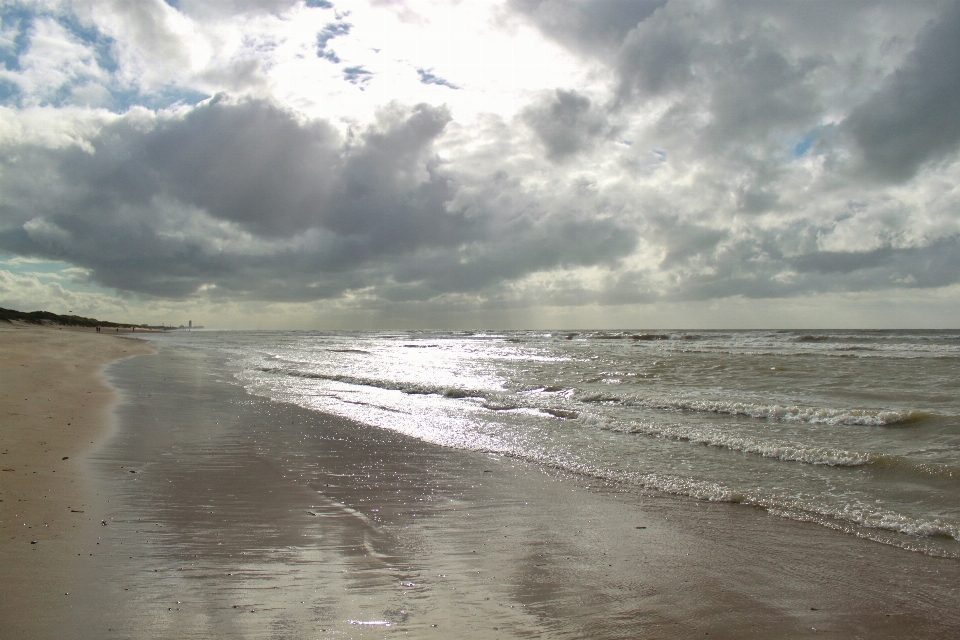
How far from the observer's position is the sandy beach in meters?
3.49

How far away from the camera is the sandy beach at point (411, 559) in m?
3.49

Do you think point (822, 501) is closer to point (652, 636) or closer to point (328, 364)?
point (652, 636)

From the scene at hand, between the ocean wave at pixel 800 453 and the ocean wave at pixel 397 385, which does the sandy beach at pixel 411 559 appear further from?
the ocean wave at pixel 397 385

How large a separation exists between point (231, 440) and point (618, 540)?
7370 millimetres

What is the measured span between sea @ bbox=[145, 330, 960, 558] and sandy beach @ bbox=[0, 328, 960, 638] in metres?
0.81

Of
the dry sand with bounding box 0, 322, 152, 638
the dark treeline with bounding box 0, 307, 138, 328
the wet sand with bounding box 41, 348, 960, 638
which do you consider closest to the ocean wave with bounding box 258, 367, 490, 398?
the dry sand with bounding box 0, 322, 152, 638

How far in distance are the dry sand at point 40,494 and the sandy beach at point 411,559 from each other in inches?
1.0

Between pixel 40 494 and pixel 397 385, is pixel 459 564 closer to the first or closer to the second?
pixel 40 494

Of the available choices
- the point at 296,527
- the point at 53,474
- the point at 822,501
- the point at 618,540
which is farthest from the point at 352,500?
the point at 822,501

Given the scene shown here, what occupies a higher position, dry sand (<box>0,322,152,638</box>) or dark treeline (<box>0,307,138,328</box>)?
dark treeline (<box>0,307,138,328</box>)

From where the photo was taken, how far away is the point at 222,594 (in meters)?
3.74

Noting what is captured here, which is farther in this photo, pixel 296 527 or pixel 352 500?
pixel 352 500

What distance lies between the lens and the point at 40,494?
18.7 ft

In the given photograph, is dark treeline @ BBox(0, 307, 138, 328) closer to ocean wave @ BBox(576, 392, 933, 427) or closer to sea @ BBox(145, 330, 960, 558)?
sea @ BBox(145, 330, 960, 558)
